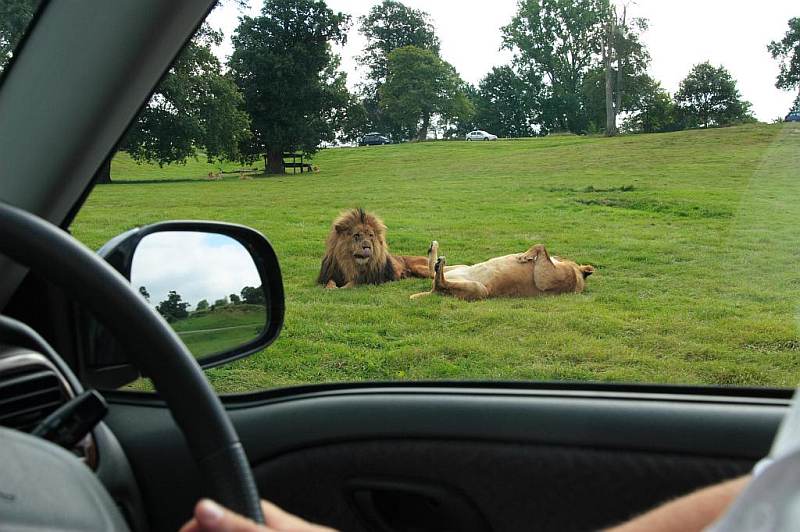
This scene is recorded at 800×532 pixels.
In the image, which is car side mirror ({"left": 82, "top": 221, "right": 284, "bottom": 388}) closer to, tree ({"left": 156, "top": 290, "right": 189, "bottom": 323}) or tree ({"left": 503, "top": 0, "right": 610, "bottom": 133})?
tree ({"left": 156, "top": 290, "right": 189, "bottom": 323})

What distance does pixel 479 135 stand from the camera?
2.54 m

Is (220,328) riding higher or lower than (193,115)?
lower

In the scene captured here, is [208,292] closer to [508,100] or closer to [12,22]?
[12,22]

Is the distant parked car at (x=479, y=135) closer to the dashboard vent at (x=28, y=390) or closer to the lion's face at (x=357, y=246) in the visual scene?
the lion's face at (x=357, y=246)

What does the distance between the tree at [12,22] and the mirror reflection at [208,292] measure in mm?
464

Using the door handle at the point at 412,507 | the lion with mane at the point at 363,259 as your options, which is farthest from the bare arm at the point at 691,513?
the lion with mane at the point at 363,259

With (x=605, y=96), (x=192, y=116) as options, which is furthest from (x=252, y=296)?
(x=605, y=96)

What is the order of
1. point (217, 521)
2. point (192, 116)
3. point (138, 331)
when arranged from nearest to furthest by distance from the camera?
point (217, 521) < point (138, 331) < point (192, 116)

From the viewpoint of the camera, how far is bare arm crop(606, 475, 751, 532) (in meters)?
0.92

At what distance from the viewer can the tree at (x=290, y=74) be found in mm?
2287

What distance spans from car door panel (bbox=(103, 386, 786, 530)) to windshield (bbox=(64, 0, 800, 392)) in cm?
29

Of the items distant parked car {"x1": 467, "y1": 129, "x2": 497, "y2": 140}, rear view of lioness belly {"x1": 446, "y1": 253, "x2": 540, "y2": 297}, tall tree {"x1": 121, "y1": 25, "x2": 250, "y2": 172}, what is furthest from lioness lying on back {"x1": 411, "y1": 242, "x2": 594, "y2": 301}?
tall tree {"x1": 121, "y1": 25, "x2": 250, "y2": 172}

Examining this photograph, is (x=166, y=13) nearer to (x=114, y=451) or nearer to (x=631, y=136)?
(x=114, y=451)

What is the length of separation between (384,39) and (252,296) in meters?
0.99
